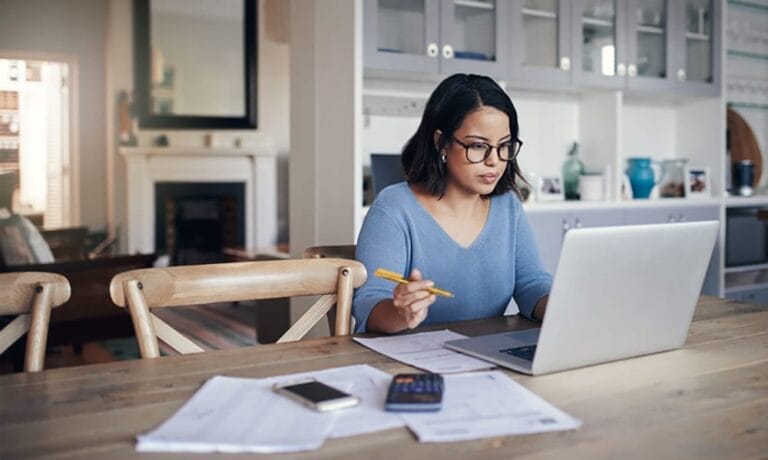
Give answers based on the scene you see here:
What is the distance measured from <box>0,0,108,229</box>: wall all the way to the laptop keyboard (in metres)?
7.15

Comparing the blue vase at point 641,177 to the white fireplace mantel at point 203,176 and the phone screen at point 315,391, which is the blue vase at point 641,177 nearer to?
the phone screen at point 315,391

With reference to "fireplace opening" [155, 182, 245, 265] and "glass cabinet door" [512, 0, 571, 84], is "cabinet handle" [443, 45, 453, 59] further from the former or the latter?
"fireplace opening" [155, 182, 245, 265]

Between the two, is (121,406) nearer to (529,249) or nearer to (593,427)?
(593,427)

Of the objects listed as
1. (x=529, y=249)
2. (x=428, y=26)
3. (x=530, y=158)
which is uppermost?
(x=428, y=26)

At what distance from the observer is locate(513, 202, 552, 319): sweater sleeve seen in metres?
1.77

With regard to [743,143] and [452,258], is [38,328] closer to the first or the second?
[452,258]

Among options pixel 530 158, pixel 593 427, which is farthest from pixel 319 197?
pixel 593 427

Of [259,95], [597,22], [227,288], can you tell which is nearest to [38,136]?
[259,95]

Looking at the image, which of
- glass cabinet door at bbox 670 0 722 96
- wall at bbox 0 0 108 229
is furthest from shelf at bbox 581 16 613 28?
wall at bbox 0 0 108 229

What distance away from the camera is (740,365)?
46.8 inches

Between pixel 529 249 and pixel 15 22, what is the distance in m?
7.06

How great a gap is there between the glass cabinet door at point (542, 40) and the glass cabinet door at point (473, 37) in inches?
3.2

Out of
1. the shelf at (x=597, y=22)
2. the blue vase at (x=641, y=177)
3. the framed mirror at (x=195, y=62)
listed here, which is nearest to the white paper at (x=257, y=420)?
the shelf at (x=597, y=22)

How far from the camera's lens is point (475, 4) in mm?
3336
